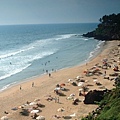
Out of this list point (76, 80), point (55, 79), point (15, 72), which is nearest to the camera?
point (76, 80)

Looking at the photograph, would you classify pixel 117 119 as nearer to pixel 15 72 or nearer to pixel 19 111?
pixel 19 111

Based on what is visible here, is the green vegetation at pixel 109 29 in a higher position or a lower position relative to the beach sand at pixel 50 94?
higher

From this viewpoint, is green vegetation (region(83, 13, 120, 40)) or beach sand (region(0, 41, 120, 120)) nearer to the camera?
beach sand (region(0, 41, 120, 120))

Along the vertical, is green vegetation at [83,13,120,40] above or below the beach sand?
above

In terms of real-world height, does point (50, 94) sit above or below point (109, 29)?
below

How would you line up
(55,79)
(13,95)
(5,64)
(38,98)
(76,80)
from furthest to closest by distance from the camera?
(5,64) < (55,79) < (76,80) < (13,95) < (38,98)

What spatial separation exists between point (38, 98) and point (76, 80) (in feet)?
27.1

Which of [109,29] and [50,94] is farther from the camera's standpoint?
[109,29]

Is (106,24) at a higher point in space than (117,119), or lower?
higher

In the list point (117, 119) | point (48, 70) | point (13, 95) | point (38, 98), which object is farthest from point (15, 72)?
point (117, 119)

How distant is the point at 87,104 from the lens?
87.6 feet

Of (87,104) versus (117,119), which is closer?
(117,119)

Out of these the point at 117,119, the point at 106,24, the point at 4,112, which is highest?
the point at 106,24

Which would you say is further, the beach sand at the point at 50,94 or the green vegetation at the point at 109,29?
the green vegetation at the point at 109,29
